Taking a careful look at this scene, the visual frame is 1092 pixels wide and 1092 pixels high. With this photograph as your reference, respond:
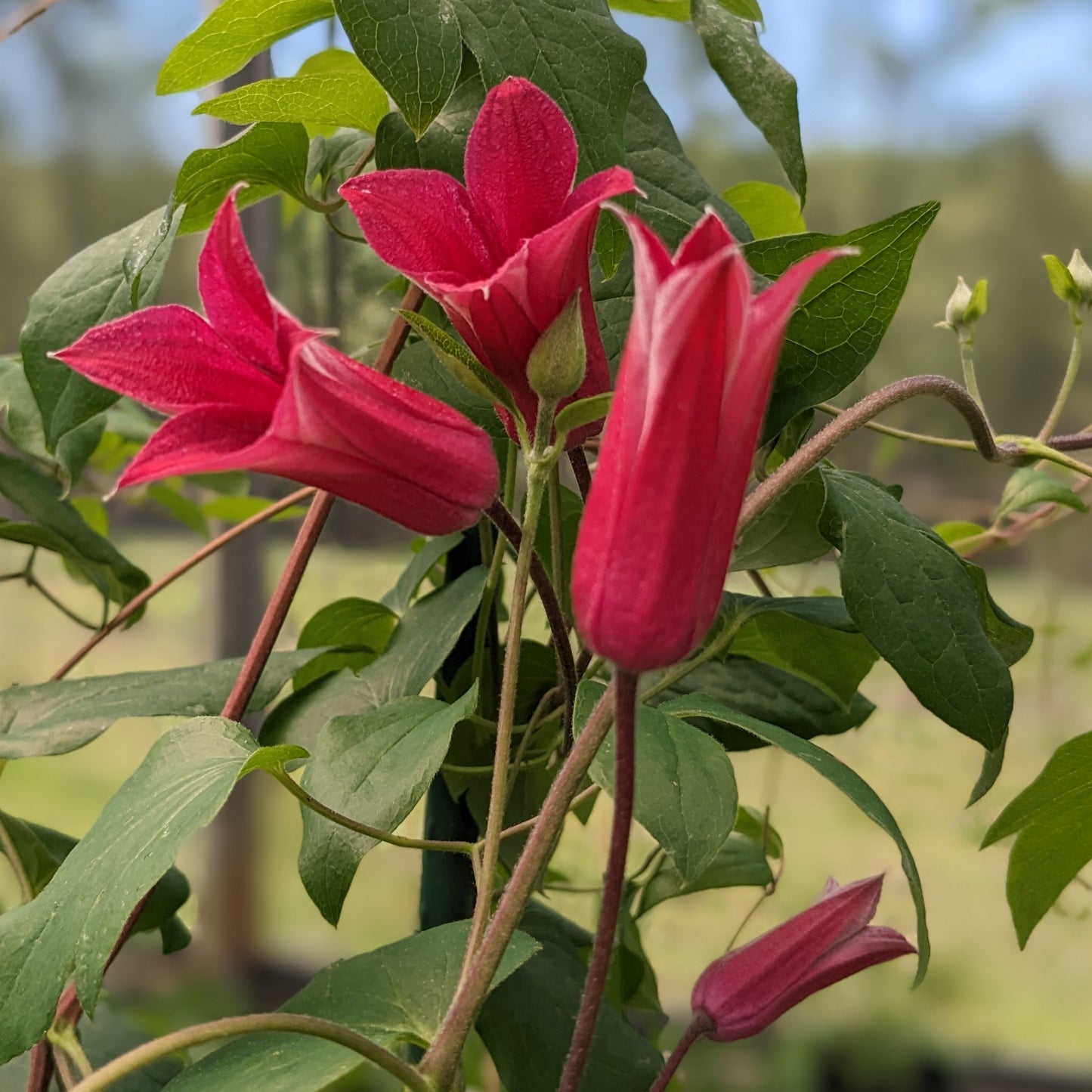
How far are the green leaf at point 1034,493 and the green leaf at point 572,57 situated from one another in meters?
0.16

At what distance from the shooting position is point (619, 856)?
0.59 ft

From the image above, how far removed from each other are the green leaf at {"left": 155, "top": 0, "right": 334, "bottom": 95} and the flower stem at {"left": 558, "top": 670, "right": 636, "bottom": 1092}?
200 millimetres

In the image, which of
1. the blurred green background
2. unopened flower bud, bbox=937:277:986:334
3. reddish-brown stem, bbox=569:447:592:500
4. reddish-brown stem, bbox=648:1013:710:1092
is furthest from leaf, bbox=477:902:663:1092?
the blurred green background

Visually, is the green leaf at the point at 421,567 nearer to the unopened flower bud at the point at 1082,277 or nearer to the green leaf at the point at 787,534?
the green leaf at the point at 787,534

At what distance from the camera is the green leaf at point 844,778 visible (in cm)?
22

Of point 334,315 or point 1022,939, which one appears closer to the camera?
point 1022,939

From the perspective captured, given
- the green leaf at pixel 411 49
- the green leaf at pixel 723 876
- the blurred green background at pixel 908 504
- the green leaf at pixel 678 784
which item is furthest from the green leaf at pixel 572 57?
the blurred green background at pixel 908 504

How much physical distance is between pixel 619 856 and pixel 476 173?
0.43 feet

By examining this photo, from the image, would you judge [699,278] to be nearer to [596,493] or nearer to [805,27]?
[596,493]

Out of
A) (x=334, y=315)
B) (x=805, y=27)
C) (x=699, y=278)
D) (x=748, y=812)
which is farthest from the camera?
(x=805, y=27)

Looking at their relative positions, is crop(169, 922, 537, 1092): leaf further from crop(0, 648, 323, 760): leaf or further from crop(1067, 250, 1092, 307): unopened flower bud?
crop(1067, 250, 1092, 307): unopened flower bud

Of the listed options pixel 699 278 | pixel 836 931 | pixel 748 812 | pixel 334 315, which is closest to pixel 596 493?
pixel 699 278

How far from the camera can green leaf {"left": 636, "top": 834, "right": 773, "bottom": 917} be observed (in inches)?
14.1

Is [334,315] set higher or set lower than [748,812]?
higher
